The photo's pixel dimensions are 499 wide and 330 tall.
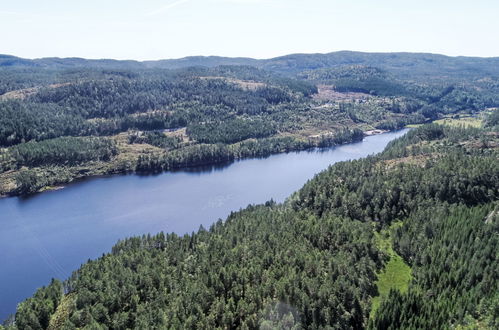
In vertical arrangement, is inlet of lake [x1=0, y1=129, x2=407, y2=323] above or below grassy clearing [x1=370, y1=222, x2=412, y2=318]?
below

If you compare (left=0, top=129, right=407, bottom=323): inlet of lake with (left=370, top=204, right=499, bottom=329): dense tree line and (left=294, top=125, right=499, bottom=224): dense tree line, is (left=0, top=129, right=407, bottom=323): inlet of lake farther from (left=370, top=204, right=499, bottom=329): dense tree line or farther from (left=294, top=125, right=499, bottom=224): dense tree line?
(left=370, top=204, right=499, bottom=329): dense tree line

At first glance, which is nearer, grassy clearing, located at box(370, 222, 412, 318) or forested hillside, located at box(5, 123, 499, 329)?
forested hillside, located at box(5, 123, 499, 329)

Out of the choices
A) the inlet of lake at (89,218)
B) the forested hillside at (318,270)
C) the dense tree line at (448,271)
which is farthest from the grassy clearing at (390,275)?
the inlet of lake at (89,218)

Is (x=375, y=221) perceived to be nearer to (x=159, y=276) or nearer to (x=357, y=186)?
(x=357, y=186)

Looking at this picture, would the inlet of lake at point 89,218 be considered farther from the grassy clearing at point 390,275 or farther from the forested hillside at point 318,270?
the grassy clearing at point 390,275

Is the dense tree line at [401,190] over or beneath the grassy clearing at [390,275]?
over

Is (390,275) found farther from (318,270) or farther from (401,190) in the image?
(401,190)

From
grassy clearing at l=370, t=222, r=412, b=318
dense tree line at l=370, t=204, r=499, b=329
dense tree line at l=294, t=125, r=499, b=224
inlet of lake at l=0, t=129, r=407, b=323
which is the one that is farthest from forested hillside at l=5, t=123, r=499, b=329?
inlet of lake at l=0, t=129, r=407, b=323

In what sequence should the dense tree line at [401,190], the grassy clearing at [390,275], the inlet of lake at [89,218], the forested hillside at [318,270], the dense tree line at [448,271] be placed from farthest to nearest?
the dense tree line at [401,190], the inlet of lake at [89,218], the grassy clearing at [390,275], the forested hillside at [318,270], the dense tree line at [448,271]
